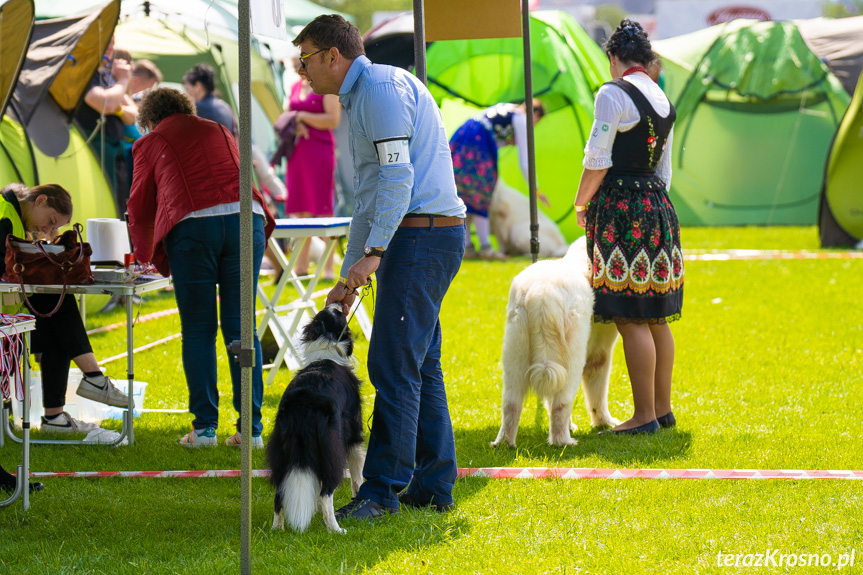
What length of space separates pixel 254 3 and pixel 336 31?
642 mm

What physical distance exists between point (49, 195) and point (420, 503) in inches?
88.1

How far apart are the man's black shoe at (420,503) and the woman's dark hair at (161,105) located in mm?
2011

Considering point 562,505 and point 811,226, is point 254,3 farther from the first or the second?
point 811,226

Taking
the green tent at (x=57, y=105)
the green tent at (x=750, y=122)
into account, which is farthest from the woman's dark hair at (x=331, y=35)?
the green tent at (x=750, y=122)

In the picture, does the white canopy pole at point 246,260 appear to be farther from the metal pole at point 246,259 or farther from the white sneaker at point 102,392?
the white sneaker at point 102,392

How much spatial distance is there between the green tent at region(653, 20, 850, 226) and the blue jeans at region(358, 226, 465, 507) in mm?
11395

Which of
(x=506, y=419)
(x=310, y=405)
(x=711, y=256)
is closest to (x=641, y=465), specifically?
(x=506, y=419)

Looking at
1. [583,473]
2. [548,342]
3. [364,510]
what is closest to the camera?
[364,510]

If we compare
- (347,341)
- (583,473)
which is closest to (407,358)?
(347,341)

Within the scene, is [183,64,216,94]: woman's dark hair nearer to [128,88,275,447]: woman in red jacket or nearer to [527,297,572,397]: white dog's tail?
[128,88,275,447]: woman in red jacket

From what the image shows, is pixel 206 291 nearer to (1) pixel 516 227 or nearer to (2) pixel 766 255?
(1) pixel 516 227

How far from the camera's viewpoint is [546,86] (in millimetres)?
11375

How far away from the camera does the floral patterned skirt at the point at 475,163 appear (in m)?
10.7

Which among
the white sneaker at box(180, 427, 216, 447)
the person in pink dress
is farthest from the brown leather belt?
the person in pink dress
